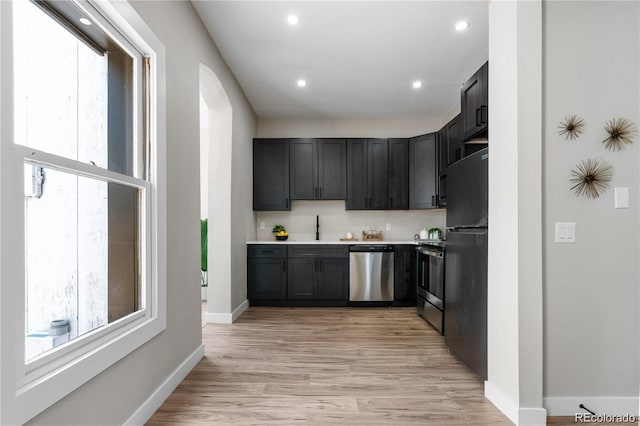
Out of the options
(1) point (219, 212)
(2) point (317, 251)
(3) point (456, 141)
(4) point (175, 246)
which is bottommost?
(2) point (317, 251)

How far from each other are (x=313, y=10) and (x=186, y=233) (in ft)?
6.65

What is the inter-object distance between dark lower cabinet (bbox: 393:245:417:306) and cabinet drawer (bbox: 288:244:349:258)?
738 millimetres

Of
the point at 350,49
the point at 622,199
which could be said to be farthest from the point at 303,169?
the point at 622,199

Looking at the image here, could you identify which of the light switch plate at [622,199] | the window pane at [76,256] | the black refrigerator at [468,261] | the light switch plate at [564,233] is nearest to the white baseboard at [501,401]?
the black refrigerator at [468,261]

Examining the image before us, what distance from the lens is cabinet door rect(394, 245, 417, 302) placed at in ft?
15.2

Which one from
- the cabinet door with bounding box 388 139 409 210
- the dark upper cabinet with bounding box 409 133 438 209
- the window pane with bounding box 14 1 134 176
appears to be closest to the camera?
the window pane with bounding box 14 1 134 176

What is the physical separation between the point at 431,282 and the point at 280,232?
7.77ft

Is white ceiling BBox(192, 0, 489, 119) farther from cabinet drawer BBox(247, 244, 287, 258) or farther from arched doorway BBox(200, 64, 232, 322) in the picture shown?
cabinet drawer BBox(247, 244, 287, 258)

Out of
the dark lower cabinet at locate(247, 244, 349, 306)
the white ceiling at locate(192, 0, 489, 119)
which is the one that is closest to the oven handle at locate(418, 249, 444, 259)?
the dark lower cabinet at locate(247, 244, 349, 306)

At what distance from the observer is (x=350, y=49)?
3.25 metres

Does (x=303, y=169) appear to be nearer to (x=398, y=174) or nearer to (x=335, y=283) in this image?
(x=398, y=174)

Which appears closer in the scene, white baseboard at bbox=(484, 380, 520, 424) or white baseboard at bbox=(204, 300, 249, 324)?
white baseboard at bbox=(484, 380, 520, 424)

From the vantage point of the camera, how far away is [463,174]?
2.63 meters

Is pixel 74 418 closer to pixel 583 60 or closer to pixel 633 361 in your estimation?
pixel 633 361
